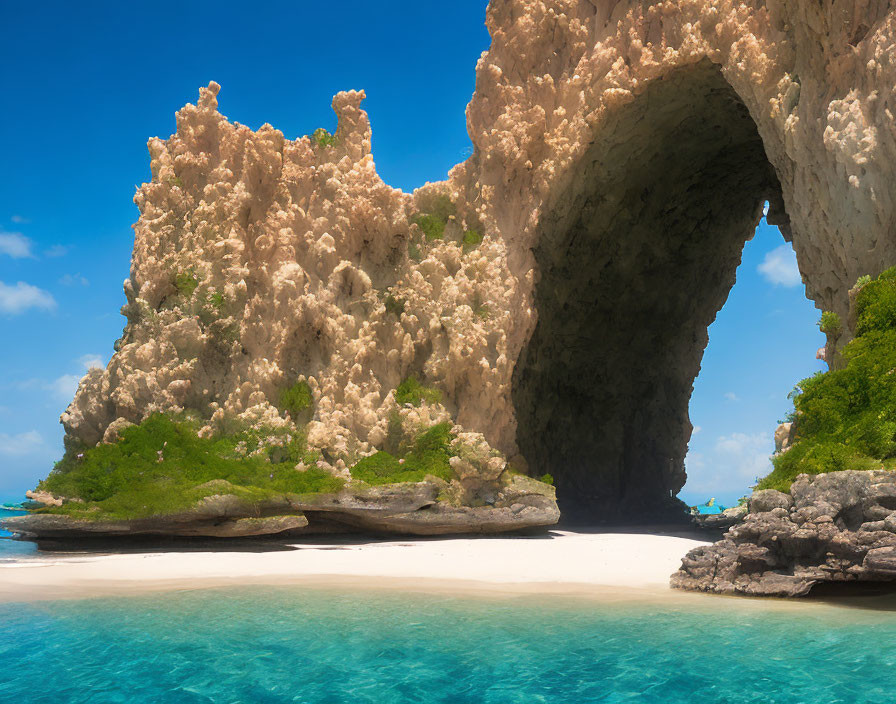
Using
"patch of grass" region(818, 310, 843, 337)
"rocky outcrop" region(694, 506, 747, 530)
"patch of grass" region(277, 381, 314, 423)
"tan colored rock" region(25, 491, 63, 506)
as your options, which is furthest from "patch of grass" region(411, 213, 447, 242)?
"tan colored rock" region(25, 491, 63, 506)

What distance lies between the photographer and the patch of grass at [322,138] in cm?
2334

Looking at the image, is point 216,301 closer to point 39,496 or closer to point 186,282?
point 186,282

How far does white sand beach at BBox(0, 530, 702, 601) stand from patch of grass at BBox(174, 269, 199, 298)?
29.1 feet

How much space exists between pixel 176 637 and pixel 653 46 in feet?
59.5

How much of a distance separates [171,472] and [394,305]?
309 inches

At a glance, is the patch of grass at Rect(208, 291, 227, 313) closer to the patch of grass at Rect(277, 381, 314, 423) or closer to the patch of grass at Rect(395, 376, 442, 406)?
the patch of grass at Rect(277, 381, 314, 423)

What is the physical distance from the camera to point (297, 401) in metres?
20.9

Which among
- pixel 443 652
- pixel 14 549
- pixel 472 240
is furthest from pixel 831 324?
pixel 14 549

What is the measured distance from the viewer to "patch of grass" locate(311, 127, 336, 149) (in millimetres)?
23344

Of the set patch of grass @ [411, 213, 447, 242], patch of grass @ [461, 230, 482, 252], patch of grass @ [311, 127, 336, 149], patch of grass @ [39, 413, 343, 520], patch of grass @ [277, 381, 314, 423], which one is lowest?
patch of grass @ [39, 413, 343, 520]

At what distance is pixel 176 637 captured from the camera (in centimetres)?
831

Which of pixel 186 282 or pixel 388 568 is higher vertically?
pixel 186 282

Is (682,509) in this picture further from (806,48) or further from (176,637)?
(176,637)

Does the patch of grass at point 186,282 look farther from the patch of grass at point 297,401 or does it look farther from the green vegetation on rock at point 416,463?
the green vegetation on rock at point 416,463
